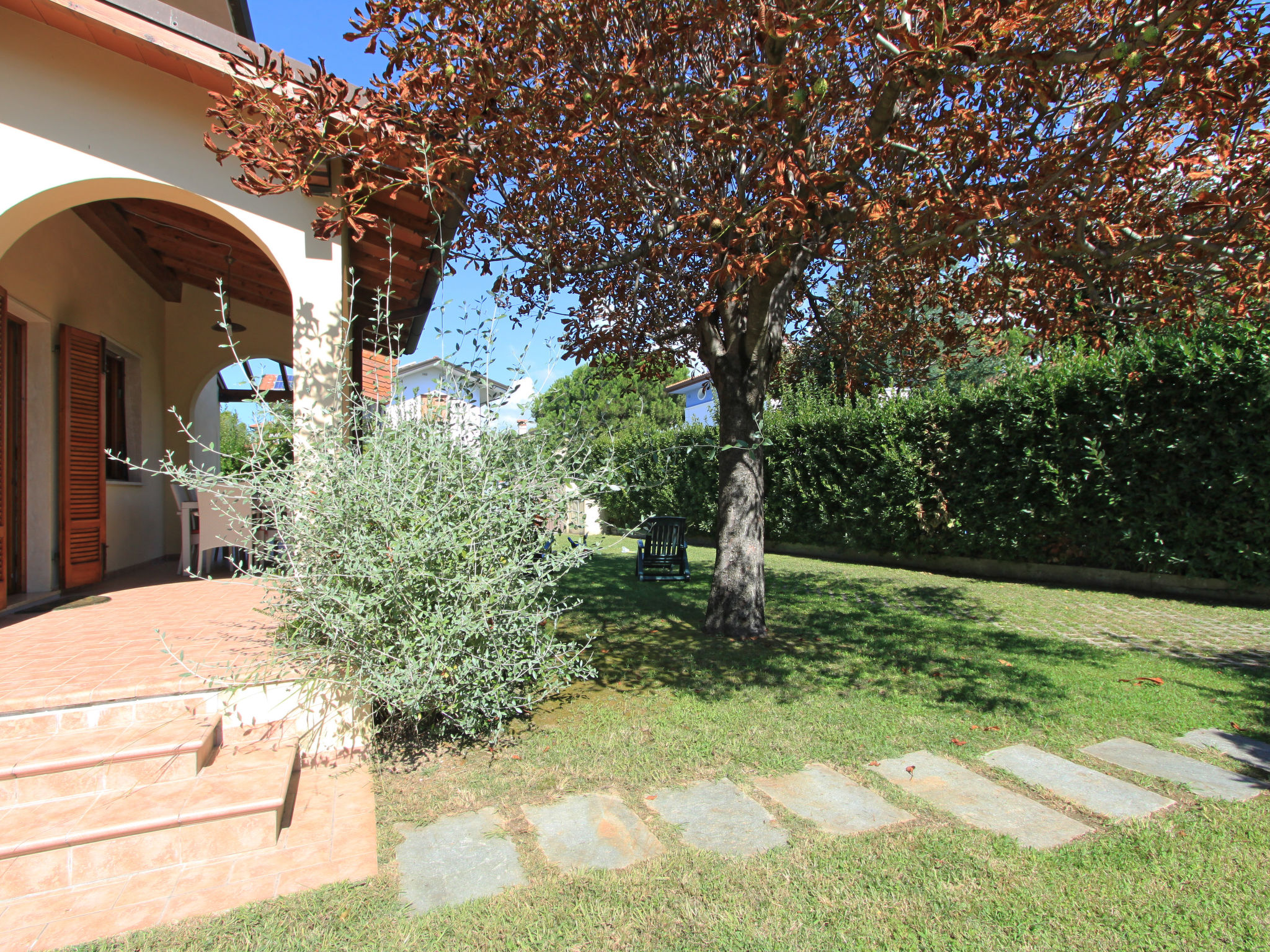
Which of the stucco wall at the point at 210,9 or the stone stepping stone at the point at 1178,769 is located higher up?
the stucco wall at the point at 210,9

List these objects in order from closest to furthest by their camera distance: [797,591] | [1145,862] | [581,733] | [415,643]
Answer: [1145,862], [415,643], [581,733], [797,591]

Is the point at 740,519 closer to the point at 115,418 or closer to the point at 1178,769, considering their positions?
the point at 1178,769

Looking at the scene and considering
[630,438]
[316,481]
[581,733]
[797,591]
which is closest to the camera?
[316,481]

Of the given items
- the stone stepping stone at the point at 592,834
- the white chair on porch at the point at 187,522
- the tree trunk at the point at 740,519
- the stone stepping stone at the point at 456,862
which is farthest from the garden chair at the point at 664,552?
the stone stepping stone at the point at 456,862

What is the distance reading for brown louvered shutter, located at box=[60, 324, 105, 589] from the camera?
255 inches

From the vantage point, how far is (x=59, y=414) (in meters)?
6.50

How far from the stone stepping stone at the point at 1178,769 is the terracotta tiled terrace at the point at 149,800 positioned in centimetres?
384

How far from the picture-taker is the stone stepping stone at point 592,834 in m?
2.80

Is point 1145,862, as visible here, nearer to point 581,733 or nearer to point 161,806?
point 581,733

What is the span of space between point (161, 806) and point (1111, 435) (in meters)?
10.4

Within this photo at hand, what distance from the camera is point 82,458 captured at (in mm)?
6758

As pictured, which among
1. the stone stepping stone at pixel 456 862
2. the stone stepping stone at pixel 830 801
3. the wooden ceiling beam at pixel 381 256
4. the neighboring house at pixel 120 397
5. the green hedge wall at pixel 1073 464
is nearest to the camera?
the stone stepping stone at pixel 456 862

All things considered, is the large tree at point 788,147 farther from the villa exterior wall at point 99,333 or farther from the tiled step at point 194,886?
the tiled step at point 194,886

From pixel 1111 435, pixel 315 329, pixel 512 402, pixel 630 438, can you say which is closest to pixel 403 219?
pixel 315 329
